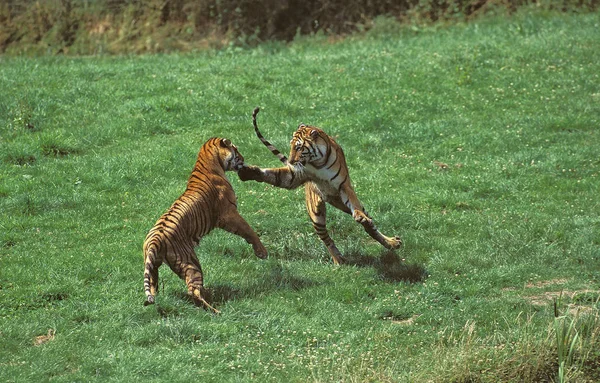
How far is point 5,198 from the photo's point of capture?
13.1 meters

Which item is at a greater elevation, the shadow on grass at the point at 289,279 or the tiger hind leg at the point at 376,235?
the tiger hind leg at the point at 376,235

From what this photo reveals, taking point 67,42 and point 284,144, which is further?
point 67,42

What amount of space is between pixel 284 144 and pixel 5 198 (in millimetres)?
4106

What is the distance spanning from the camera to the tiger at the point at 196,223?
9.48 meters

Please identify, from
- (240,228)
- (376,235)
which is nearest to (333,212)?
(376,235)

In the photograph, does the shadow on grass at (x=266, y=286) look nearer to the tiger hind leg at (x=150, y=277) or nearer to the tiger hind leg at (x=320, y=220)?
the tiger hind leg at (x=150, y=277)

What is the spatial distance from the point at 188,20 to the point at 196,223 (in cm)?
1346

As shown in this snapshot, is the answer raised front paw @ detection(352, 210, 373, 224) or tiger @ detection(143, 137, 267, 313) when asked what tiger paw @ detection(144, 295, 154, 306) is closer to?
tiger @ detection(143, 137, 267, 313)

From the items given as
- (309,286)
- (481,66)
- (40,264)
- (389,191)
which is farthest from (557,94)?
(40,264)

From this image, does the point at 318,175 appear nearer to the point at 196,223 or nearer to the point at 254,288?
the point at 254,288

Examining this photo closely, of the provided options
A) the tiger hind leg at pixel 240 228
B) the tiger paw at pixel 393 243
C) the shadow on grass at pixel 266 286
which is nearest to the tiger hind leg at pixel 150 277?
the shadow on grass at pixel 266 286

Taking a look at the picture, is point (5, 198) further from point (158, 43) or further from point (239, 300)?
point (158, 43)

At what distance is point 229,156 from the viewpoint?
1053 centimetres

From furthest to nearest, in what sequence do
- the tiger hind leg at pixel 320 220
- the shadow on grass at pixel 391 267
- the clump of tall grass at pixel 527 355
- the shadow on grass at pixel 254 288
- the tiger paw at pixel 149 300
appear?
1. the tiger hind leg at pixel 320 220
2. the shadow on grass at pixel 391 267
3. the shadow on grass at pixel 254 288
4. the tiger paw at pixel 149 300
5. the clump of tall grass at pixel 527 355
